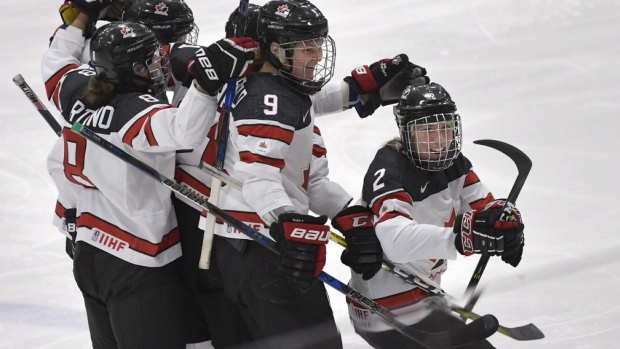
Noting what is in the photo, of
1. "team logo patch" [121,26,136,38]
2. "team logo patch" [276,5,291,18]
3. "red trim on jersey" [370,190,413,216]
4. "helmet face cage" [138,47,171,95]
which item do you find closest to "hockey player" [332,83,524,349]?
"red trim on jersey" [370,190,413,216]

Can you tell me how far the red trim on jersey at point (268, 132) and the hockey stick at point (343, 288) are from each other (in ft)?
1.00

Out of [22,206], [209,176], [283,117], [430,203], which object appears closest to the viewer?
[283,117]

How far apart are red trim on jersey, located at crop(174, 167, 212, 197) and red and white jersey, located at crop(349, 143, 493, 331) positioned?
54 cm

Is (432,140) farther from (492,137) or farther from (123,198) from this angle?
(492,137)

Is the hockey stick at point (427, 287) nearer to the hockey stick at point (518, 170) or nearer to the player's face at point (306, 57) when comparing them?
the hockey stick at point (518, 170)

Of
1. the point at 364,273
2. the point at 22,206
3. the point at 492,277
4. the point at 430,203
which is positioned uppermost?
the point at 430,203

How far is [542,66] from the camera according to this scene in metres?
6.08

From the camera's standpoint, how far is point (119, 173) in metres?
3.24

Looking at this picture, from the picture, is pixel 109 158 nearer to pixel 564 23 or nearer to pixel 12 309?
pixel 12 309

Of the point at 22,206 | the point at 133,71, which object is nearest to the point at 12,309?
the point at 22,206

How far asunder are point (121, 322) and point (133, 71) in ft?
2.61

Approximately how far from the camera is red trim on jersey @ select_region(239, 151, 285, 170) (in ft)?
9.37

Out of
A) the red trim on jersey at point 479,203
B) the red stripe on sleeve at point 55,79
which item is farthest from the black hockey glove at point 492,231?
the red stripe on sleeve at point 55,79

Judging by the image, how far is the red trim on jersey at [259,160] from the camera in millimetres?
2857
